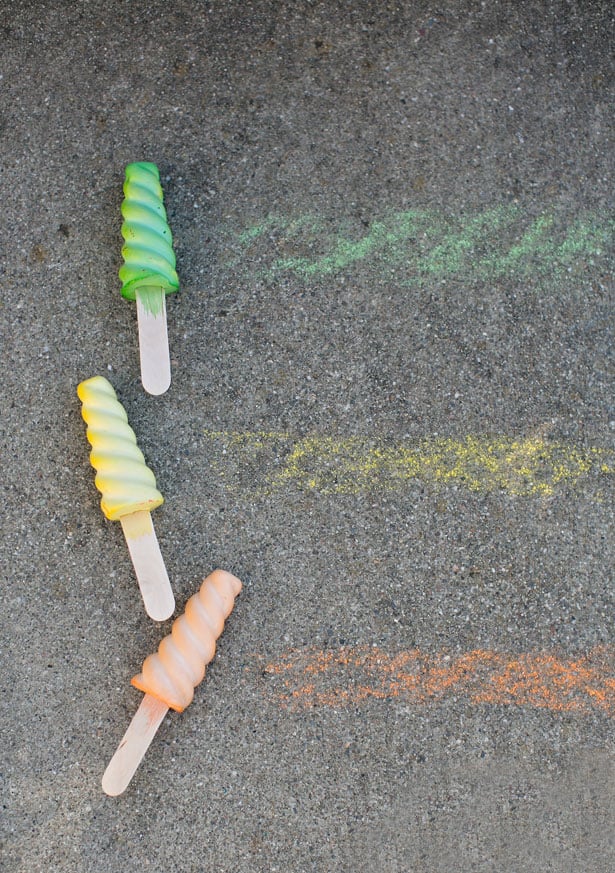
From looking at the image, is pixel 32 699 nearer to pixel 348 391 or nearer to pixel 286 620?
pixel 286 620

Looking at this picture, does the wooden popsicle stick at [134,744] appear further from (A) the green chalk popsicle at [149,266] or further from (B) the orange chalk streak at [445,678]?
(A) the green chalk popsicle at [149,266]

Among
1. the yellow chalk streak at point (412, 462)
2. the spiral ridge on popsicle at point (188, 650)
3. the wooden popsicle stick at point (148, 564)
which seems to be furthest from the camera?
the yellow chalk streak at point (412, 462)

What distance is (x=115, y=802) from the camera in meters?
2.40

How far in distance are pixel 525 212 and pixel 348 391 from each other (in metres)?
0.94

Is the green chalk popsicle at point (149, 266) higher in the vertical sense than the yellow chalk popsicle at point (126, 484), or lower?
higher

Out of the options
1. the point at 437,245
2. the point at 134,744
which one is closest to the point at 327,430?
the point at 437,245

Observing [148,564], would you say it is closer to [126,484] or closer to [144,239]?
[126,484]

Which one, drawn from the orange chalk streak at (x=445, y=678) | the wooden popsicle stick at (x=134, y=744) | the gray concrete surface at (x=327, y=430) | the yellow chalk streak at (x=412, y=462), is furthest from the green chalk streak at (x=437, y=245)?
the wooden popsicle stick at (x=134, y=744)

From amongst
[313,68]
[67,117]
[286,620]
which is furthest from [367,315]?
[67,117]

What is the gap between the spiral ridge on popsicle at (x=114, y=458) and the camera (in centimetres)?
229

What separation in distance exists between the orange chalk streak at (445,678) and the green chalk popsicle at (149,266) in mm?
1114

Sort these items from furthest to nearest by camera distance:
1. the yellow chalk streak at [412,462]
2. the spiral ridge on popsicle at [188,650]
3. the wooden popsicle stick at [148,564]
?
the yellow chalk streak at [412,462] → the wooden popsicle stick at [148,564] → the spiral ridge on popsicle at [188,650]

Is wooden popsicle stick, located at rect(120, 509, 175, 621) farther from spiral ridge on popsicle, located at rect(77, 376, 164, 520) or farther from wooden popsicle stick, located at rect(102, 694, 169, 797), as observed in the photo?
wooden popsicle stick, located at rect(102, 694, 169, 797)

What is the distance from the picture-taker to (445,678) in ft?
8.11
